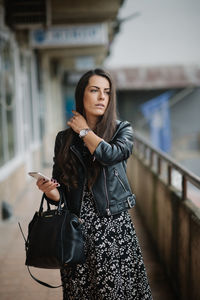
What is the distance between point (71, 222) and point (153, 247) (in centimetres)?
240

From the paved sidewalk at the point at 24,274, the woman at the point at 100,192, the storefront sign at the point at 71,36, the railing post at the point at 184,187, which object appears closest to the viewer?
the woman at the point at 100,192

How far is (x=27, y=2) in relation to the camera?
6090mm

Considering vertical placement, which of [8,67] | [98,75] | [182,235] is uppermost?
[8,67]

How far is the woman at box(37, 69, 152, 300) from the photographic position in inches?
80.7

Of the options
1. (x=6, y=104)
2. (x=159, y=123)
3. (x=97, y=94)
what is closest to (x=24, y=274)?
(x=97, y=94)

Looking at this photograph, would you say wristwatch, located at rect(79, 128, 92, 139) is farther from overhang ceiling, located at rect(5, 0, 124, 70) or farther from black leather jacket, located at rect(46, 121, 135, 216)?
overhang ceiling, located at rect(5, 0, 124, 70)

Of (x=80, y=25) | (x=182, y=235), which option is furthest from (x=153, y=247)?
(x=80, y=25)

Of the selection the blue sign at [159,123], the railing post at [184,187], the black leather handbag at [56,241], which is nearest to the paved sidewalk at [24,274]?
the railing post at [184,187]

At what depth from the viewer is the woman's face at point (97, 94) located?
2.08m

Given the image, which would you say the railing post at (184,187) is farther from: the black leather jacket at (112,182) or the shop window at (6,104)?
the shop window at (6,104)

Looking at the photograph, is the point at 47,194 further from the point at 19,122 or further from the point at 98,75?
the point at 19,122

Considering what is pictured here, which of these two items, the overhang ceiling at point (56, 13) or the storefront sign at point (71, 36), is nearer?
the overhang ceiling at point (56, 13)

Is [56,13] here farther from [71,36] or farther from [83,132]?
[83,132]

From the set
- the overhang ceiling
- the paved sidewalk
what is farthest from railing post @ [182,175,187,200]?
the overhang ceiling
